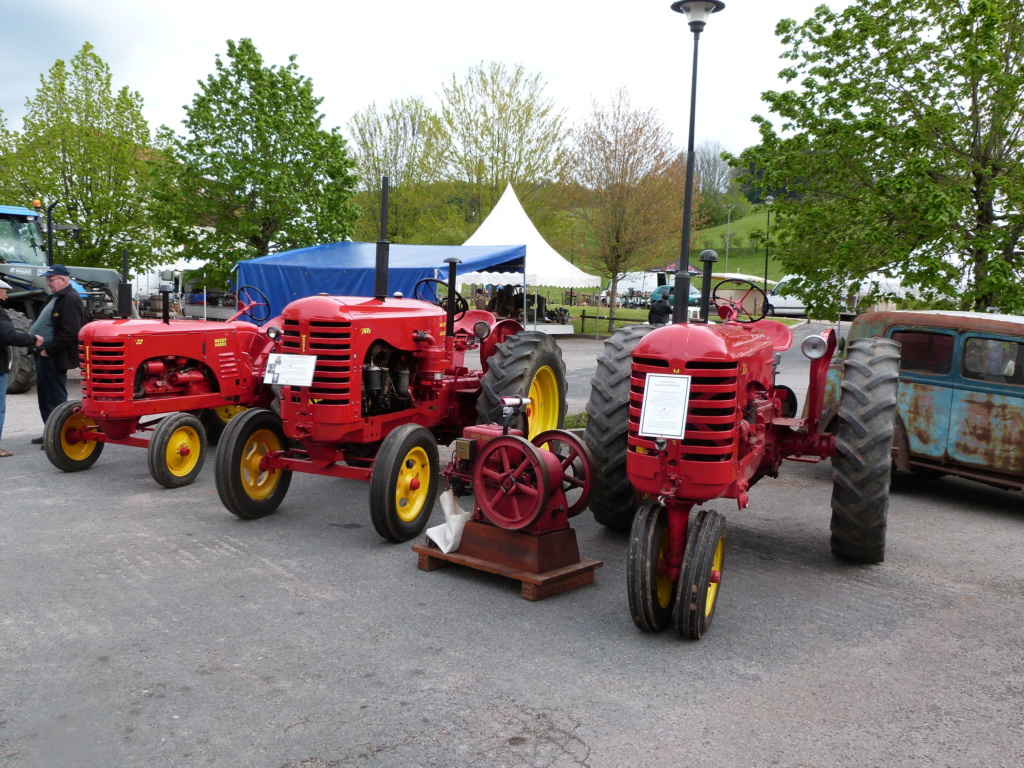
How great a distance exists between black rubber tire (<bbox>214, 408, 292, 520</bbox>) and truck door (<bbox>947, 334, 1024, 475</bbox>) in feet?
17.4

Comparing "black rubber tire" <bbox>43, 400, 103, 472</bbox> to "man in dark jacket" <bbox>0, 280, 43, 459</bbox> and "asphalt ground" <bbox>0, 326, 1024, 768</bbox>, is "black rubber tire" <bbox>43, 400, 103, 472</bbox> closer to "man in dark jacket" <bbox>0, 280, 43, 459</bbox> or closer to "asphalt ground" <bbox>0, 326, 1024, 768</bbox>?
"man in dark jacket" <bbox>0, 280, 43, 459</bbox>

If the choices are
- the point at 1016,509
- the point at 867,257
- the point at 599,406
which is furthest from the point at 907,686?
the point at 867,257

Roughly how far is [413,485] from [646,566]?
2120 millimetres

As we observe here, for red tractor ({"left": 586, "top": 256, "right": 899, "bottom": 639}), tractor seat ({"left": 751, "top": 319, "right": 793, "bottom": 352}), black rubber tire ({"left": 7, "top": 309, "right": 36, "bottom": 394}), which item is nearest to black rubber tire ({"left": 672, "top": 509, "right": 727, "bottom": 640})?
red tractor ({"left": 586, "top": 256, "right": 899, "bottom": 639})

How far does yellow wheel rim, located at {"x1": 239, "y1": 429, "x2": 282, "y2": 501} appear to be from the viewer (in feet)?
19.5

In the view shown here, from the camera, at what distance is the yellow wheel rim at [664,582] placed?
4207 millimetres

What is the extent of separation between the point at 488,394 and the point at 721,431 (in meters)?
2.95

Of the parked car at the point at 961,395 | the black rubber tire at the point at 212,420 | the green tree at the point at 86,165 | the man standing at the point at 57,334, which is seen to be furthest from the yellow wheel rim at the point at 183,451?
the green tree at the point at 86,165

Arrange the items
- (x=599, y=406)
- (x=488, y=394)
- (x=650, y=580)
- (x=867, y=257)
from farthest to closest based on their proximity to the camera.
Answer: (x=867, y=257), (x=488, y=394), (x=599, y=406), (x=650, y=580)

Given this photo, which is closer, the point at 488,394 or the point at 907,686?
the point at 907,686

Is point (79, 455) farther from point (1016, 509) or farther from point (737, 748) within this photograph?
point (1016, 509)

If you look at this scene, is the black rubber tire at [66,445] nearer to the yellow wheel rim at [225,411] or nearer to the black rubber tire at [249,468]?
the yellow wheel rim at [225,411]

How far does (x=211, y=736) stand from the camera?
3.14m

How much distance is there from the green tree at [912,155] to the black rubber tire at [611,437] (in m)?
6.35
